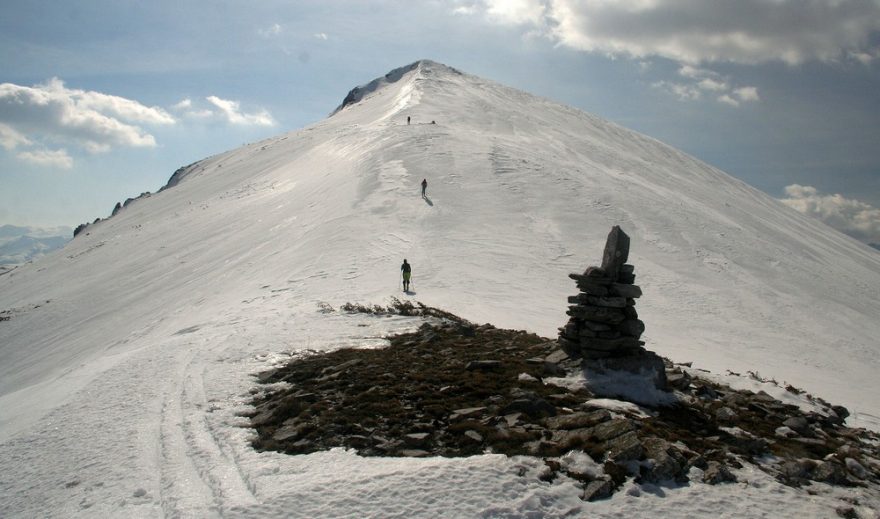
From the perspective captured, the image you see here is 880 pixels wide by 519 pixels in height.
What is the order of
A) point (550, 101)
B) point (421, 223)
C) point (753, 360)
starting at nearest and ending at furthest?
point (753, 360)
point (421, 223)
point (550, 101)

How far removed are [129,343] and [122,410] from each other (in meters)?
14.2

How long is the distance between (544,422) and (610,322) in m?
4.36

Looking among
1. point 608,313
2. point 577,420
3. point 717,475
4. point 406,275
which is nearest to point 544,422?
point 577,420

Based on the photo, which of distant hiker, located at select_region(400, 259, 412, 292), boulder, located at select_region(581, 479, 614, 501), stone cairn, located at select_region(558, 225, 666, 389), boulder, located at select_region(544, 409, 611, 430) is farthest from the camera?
distant hiker, located at select_region(400, 259, 412, 292)

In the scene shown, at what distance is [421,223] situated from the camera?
37.4 meters

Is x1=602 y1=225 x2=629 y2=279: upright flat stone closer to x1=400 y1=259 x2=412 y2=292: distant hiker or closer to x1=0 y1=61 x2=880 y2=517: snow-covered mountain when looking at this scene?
x1=0 y1=61 x2=880 y2=517: snow-covered mountain

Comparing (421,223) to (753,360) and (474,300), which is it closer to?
(474,300)

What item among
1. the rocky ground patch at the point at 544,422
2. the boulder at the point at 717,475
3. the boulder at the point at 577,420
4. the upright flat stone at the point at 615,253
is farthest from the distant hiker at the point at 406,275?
the boulder at the point at 717,475

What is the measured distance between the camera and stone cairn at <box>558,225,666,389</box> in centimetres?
1377

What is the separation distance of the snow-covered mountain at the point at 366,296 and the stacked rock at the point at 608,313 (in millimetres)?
5466

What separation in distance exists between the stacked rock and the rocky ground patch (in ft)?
2.27

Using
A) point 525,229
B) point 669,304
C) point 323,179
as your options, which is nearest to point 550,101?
point 323,179

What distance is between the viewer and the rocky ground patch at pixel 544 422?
9.25m

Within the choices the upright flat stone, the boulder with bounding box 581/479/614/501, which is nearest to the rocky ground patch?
the boulder with bounding box 581/479/614/501
